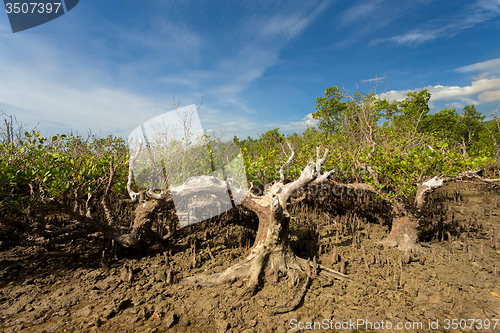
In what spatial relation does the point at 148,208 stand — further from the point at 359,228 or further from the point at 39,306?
the point at 359,228

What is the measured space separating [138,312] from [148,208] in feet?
6.83

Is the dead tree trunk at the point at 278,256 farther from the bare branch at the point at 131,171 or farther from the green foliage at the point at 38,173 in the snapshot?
the green foliage at the point at 38,173

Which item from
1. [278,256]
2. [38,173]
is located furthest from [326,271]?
[38,173]

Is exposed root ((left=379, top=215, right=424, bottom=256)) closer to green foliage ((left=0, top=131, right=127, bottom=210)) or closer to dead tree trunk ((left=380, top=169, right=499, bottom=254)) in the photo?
dead tree trunk ((left=380, top=169, right=499, bottom=254))

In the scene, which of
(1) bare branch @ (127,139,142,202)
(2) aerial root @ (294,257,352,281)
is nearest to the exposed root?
(2) aerial root @ (294,257,352,281)

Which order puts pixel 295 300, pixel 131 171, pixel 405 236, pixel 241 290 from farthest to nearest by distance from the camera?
pixel 405 236, pixel 131 171, pixel 241 290, pixel 295 300

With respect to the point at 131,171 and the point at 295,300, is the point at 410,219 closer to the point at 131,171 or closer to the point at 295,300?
the point at 295,300

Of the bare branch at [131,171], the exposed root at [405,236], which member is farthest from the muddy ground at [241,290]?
the bare branch at [131,171]

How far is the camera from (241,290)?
3.78 m

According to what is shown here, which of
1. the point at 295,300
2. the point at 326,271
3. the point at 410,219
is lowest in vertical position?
the point at 295,300

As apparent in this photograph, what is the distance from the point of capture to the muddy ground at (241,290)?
3.13 meters

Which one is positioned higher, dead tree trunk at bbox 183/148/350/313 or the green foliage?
the green foliage

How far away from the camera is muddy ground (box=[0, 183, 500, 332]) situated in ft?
10.3

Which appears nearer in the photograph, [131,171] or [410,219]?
[131,171]
